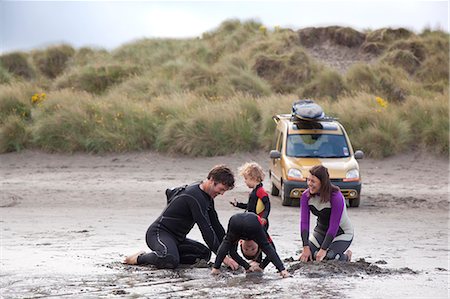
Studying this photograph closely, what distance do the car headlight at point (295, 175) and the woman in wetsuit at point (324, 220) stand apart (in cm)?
618

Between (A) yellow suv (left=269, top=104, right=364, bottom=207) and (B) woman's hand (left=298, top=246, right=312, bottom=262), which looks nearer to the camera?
(B) woman's hand (left=298, top=246, right=312, bottom=262)

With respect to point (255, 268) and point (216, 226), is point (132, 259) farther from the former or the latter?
point (255, 268)

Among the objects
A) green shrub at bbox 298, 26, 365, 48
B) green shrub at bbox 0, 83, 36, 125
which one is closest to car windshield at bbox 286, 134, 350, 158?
green shrub at bbox 0, 83, 36, 125

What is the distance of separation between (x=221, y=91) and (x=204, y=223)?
763 inches

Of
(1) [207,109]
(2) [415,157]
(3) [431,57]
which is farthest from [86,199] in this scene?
(3) [431,57]

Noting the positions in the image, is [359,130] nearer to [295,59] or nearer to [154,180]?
[154,180]

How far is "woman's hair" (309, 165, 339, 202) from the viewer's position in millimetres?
10664

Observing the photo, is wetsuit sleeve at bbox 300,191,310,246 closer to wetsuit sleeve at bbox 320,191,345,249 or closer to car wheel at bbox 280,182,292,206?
wetsuit sleeve at bbox 320,191,345,249

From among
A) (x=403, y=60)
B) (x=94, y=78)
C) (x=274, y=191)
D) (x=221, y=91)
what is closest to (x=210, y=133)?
(x=274, y=191)

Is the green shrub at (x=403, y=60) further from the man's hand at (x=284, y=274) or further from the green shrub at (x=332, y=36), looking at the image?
the man's hand at (x=284, y=274)

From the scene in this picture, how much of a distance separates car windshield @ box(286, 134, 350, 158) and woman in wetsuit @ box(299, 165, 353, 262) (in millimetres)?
7089

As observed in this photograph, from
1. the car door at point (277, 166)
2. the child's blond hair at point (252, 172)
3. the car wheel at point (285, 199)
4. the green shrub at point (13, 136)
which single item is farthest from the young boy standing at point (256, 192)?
the green shrub at point (13, 136)

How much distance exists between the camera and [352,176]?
17.5 m

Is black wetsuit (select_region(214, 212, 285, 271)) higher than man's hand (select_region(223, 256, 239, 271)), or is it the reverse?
black wetsuit (select_region(214, 212, 285, 271))
